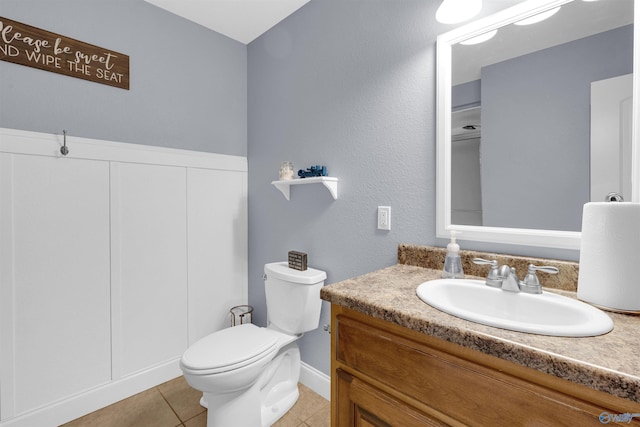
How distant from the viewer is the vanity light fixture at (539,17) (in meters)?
0.98

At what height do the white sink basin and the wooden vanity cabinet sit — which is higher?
the white sink basin

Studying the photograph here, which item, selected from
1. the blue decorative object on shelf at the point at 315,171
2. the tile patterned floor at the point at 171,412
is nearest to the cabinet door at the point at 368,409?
the tile patterned floor at the point at 171,412

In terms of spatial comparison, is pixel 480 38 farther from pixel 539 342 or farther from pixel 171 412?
pixel 171 412

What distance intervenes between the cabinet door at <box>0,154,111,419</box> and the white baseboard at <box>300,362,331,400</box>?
1146 mm

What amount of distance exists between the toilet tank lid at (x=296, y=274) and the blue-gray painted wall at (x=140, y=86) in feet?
3.49

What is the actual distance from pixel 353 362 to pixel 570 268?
755mm

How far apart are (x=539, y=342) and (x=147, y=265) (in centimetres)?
198

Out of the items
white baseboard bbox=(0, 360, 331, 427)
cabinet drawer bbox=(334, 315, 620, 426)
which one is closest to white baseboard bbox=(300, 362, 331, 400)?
white baseboard bbox=(0, 360, 331, 427)

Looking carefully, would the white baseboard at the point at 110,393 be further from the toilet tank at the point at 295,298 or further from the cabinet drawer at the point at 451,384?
the cabinet drawer at the point at 451,384

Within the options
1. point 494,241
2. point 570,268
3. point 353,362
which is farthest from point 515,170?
point 353,362

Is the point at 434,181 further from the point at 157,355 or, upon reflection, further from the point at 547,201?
the point at 157,355

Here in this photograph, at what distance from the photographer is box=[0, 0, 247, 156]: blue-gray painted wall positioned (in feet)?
4.78

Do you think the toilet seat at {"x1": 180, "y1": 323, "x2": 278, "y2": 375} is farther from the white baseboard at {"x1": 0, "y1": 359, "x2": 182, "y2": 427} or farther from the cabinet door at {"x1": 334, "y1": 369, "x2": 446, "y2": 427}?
the white baseboard at {"x1": 0, "y1": 359, "x2": 182, "y2": 427}

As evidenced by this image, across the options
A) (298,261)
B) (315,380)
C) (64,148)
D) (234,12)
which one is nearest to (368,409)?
(298,261)
